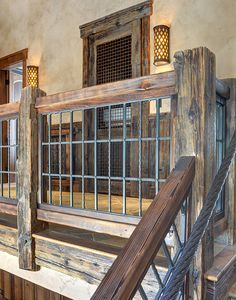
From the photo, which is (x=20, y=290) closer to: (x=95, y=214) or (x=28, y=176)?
(x=28, y=176)

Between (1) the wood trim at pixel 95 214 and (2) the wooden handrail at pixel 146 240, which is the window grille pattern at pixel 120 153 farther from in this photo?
(2) the wooden handrail at pixel 146 240

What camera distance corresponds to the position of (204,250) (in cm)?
135

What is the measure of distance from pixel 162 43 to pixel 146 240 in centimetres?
244

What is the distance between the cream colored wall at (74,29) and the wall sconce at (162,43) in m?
0.06

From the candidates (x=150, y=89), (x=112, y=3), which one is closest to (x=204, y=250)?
(x=150, y=89)

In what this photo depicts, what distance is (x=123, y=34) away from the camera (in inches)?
136

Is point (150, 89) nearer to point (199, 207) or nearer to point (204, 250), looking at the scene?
point (199, 207)

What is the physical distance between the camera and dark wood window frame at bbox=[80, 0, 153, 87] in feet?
10.6

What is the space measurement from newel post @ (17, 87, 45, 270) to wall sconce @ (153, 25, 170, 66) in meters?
1.43

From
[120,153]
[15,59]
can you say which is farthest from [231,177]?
[15,59]

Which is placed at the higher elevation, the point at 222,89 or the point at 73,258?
the point at 222,89

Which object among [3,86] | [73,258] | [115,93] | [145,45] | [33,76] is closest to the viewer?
[115,93]

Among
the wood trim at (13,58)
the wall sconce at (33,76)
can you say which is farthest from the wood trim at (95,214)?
the wood trim at (13,58)

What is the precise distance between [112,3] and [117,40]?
0.44 m
